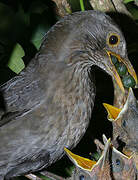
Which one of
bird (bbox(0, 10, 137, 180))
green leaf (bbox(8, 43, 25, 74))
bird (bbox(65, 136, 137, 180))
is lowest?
bird (bbox(65, 136, 137, 180))

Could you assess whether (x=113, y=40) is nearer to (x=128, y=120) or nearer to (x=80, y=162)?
(x=128, y=120)

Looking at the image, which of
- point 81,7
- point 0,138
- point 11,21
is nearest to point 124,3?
point 81,7

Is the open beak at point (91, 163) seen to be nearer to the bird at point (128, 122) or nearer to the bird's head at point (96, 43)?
the bird at point (128, 122)

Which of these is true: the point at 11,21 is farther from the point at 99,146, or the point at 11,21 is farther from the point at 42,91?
the point at 99,146

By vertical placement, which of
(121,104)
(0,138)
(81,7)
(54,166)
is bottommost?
(54,166)

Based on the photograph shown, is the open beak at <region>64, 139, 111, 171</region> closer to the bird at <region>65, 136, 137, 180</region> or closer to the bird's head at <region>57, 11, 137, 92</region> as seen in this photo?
the bird at <region>65, 136, 137, 180</region>

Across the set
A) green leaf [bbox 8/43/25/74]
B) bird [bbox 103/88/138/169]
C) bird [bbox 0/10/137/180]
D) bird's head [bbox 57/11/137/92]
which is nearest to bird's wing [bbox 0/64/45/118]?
bird [bbox 0/10/137/180]
